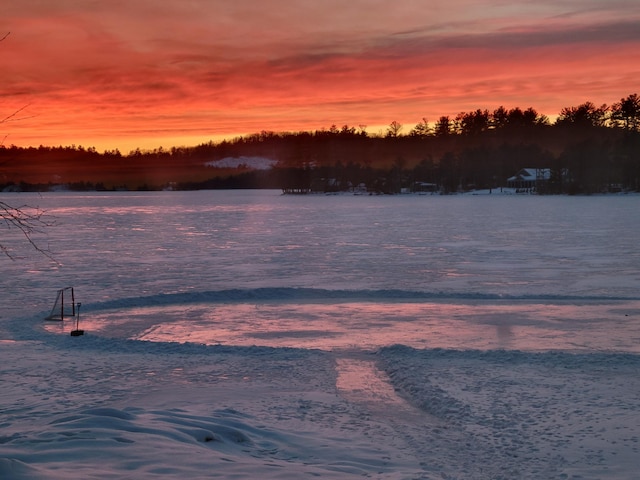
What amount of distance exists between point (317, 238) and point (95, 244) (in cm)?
1119

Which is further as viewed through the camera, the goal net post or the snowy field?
the goal net post

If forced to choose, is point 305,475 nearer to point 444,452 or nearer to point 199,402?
point 444,452

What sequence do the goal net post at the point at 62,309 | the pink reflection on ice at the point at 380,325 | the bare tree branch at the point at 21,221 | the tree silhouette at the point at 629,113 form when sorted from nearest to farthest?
1. the bare tree branch at the point at 21,221
2. the pink reflection on ice at the point at 380,325
3. the goal net post at the point at 62,309
4. the tree silhouette at the point at 629,113

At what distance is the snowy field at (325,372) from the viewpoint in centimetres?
754

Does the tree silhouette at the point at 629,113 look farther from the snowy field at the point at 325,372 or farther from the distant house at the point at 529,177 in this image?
the snowy field at the point at 325,372

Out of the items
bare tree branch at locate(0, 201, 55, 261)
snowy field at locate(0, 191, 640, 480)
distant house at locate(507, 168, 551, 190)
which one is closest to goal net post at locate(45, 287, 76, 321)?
snowy field at locate(0, 191, 640, 480)

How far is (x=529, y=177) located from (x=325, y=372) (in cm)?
14381

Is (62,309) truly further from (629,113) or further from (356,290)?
(629,113)

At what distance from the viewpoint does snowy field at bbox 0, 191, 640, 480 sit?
7.54m

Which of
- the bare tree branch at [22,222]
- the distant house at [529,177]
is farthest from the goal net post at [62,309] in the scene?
the distant house at [529,177]

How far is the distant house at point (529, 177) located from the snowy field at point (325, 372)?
409 feet

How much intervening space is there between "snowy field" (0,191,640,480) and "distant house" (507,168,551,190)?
12468cm

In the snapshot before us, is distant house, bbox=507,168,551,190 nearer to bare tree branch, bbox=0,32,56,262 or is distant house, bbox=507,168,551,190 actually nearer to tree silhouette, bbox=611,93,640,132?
tree silhouette, bbox=611,93,640,132

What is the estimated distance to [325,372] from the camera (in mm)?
11492
